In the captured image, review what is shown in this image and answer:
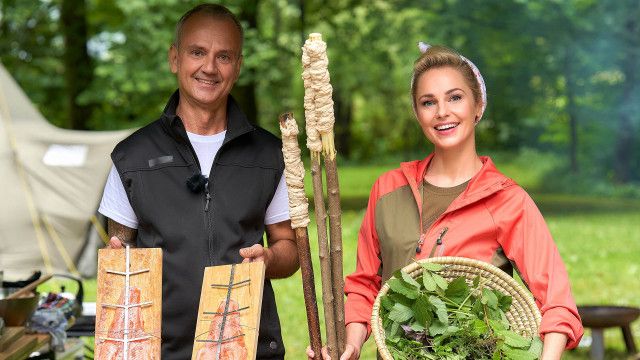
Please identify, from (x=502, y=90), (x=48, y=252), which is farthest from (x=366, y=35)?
(x=48, y=252)

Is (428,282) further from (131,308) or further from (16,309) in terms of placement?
(16,309)

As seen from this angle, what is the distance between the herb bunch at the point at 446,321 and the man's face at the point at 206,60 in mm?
706

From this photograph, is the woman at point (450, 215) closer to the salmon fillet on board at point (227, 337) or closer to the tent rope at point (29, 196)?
the salmon fillet on board at point (227, 337)

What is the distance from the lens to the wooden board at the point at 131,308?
6.75ft

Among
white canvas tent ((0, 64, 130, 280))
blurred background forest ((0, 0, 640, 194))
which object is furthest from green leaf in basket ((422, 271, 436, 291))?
white canvas tent ((0, 64, 130, 280))

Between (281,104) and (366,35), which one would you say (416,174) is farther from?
(281,104)

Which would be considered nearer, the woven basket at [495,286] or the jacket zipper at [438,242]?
the woven basket at [495,286]

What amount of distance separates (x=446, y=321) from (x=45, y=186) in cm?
657

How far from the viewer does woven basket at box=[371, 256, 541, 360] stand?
2.04 m

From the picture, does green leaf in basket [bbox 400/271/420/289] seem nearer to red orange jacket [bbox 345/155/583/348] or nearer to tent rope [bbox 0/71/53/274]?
red orange jacket [bbox 345/155/583/348]

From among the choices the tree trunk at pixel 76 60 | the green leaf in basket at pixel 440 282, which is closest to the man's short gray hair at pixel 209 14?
the green leaf in basket at pixel 440 282

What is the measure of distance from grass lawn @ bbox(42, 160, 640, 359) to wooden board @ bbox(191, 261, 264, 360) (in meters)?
4.02

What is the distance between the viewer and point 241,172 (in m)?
2.43

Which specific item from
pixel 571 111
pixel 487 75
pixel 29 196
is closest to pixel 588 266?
pixel 487 75
